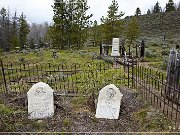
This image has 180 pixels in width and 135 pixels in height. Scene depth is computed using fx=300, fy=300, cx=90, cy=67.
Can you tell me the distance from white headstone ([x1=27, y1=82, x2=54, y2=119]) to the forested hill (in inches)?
2159

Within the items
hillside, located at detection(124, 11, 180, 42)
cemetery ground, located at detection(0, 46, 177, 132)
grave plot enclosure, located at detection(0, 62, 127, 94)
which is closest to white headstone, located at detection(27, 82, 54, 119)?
cemetery ground, located at detection(0, 46, 177, 132)

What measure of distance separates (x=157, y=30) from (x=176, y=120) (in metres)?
60.6

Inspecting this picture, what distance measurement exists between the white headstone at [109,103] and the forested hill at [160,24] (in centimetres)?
5436

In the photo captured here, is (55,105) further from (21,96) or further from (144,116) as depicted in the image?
(144,116)

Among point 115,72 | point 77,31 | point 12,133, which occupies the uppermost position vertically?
point 77,31

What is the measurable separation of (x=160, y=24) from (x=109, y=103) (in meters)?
64.5

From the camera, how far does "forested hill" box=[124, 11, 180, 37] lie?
63.8 meters

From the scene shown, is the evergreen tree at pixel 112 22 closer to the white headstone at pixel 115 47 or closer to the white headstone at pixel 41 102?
the white headstone at pixel 115 47

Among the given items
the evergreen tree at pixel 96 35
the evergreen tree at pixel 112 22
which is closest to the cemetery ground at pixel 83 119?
the evergreen tree at pixel 112 22

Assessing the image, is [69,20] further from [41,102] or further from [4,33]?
[4,33]

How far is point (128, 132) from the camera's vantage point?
7.62 meters

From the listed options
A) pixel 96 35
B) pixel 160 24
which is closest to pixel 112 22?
pixel 96 35

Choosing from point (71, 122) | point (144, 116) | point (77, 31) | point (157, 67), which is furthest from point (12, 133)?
point (77, 31)

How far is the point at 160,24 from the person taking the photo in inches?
2768
